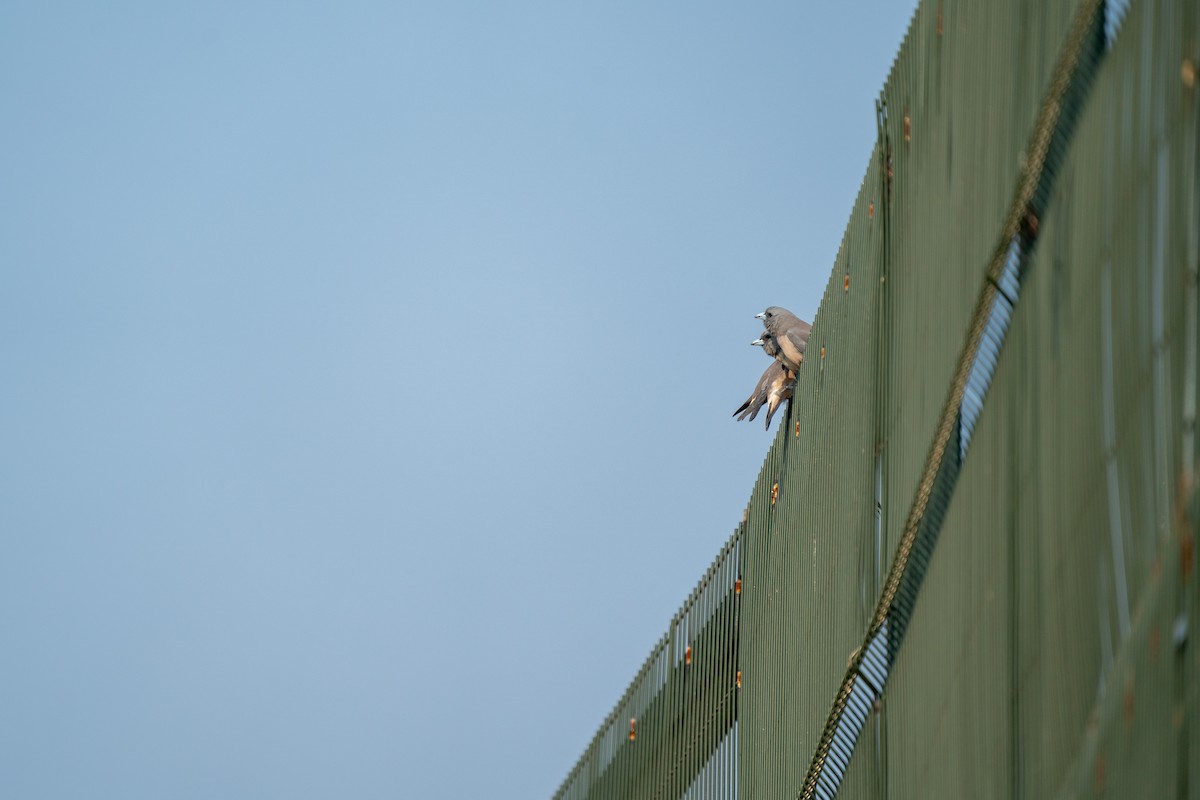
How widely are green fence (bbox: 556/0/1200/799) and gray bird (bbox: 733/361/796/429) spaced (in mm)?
2554

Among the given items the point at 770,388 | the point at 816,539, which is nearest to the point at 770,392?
the point at 770,388

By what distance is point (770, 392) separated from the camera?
1073cm

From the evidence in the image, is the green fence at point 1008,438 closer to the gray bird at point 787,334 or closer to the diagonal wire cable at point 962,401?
the diagonal wire cable at point 962,401

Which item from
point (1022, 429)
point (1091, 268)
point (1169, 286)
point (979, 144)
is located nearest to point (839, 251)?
point (979, 144)

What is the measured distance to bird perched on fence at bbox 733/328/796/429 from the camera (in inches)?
417

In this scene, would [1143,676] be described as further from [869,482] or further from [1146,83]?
[869,482]

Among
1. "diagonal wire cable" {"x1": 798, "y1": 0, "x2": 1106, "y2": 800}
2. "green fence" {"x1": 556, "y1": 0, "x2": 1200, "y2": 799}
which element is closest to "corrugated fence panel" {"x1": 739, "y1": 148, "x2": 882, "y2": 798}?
"green fence" {"x1": 556, "y1": 0, "x2": 1200, "y2": 799}

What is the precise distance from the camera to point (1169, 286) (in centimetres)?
292

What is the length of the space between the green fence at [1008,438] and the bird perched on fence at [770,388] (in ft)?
8.39

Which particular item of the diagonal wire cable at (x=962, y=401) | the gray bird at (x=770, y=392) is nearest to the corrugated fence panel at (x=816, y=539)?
the diagonal wire cable at (x=962, y=401)

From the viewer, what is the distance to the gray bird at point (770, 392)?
10594mm

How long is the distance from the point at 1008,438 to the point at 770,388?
21.8 ft

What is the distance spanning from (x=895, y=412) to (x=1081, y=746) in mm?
2546

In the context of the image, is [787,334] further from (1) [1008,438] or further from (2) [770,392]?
(1) [1008,438]
